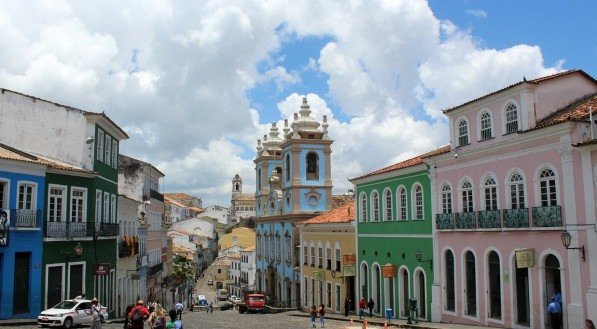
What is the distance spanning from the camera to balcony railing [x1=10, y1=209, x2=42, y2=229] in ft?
81.3

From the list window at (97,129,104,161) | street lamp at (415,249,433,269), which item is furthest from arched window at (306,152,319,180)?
street lamp at (415,249,433,269)

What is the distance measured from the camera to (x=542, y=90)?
71.9 ft

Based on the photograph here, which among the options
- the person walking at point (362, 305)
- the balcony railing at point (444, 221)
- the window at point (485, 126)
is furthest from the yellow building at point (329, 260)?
the window at point (485, 126)

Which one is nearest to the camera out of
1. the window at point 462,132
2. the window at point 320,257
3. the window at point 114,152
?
the window at point 462,132

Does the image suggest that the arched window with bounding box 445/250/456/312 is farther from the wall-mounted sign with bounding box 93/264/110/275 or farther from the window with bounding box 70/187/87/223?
the window with bounding box 70/187/87/223

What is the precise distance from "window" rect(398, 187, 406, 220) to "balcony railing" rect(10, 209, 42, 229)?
15.5 metres

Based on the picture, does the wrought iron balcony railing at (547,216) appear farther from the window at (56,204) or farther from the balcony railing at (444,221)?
the window at (56,204)

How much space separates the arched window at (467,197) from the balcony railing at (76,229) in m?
15.9

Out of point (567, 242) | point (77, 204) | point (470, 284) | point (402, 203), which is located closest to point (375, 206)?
point (402, 203)

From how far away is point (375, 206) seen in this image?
33375 millimetres

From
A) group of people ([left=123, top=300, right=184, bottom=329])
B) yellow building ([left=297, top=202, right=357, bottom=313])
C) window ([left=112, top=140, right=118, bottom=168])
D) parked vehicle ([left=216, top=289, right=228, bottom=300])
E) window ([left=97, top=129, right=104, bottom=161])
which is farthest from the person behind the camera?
parked vehicle ([left=216, top=289, right=228, bottom=300])

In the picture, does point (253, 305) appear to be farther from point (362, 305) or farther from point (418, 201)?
point (418, 201)

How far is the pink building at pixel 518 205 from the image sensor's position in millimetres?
→ 19312

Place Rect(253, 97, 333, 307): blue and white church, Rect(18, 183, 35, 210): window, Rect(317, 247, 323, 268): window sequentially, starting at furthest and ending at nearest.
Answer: Rect(253, 97, 333, 307): blue and white church
Rect(317, 247, 323, 268): window
Rect(18, 183, 35, 210): window
